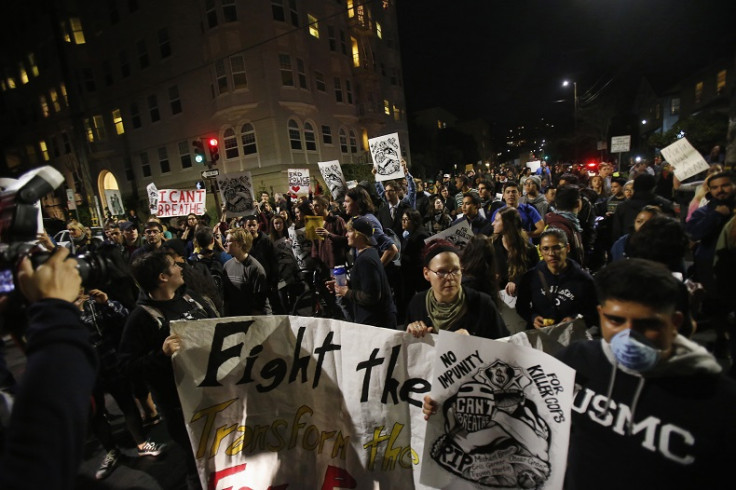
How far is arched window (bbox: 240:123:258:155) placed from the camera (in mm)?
22578

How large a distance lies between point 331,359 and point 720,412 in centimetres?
193

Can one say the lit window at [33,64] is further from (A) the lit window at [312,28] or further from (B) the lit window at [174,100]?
(A) the lit window at [312,28]

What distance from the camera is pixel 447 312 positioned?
261 centimetres

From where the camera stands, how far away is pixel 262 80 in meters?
21.5

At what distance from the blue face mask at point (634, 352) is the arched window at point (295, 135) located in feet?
76.7

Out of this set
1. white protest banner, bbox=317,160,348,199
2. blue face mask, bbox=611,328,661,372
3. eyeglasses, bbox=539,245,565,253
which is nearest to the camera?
blue face mask, bbox=611,328,661,372

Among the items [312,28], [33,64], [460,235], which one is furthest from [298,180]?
[33,64]

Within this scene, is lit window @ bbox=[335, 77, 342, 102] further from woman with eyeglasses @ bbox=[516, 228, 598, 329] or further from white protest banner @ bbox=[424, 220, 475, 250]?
woman with eyeglasses @ bbox=[516, 228, 598, 329]

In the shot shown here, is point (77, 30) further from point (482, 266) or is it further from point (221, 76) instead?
point (482, 266)

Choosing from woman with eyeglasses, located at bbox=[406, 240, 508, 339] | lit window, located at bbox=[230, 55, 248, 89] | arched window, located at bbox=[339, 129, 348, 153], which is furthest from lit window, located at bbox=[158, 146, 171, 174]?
woman with eyeglasses, located at bbox=[406, 240, 508, 339]

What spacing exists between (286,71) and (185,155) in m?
9.72

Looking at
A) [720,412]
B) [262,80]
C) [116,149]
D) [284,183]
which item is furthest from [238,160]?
[720,412]

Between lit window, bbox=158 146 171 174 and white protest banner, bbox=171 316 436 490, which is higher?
lit window, bbox=158 146 171 174

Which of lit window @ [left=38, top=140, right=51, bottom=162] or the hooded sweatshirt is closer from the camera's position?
the hooded sweatshirt
